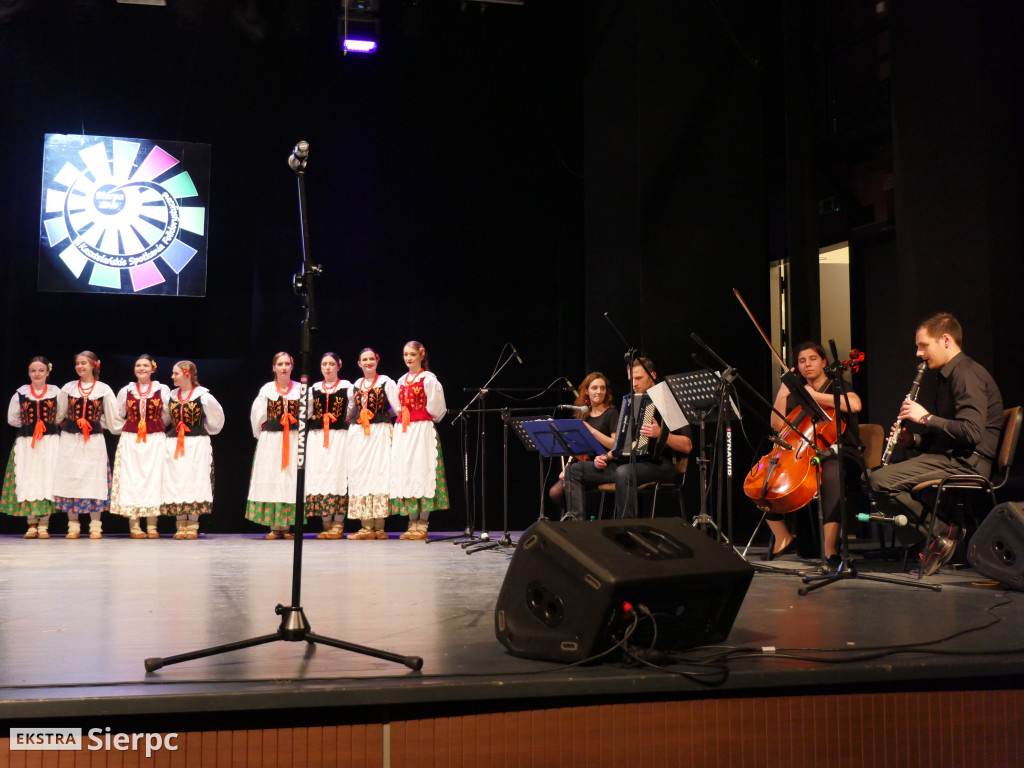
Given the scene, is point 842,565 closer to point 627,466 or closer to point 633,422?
point 633,422

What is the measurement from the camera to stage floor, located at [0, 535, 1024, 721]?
2.06m

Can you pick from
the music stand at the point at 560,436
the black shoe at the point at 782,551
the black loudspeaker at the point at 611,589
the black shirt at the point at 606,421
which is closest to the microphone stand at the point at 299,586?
the black loudspeaker at the point at 611,589

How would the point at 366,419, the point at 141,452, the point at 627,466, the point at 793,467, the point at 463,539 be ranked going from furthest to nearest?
the point at 366,419
the point at 141,452
the point at 463,539
the point at 627,466
the point at 793,467

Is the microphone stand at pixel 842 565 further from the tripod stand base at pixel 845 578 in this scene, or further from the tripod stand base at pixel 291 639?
the tripod stand base at pixel 291 639

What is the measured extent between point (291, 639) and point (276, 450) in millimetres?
5081

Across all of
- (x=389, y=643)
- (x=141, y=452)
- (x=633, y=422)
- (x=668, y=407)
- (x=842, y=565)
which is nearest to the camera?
(x=389, y=643)

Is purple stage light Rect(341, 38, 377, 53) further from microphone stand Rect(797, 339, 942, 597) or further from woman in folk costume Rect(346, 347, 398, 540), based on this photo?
microphone stand Rect(797, 339, 942, 597)

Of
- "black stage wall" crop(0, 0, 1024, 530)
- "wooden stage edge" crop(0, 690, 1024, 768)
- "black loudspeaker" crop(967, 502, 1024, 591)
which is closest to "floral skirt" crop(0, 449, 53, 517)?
"black stage wall" crop(0, 0, 1024, 530)

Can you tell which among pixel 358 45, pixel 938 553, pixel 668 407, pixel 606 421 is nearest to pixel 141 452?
pixel 358 45

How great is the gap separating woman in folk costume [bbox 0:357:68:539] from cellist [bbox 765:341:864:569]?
528 centimetres

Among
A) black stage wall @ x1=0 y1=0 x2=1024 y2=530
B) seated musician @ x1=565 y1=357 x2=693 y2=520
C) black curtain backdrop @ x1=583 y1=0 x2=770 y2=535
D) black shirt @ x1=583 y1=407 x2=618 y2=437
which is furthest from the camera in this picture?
black stage wall @ x1=0 y1=0 x2=1024 y2=530

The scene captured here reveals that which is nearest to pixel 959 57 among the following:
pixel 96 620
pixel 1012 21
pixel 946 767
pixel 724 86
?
pixel 1012 21

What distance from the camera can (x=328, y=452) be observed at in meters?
7.31

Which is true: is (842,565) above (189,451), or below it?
below
